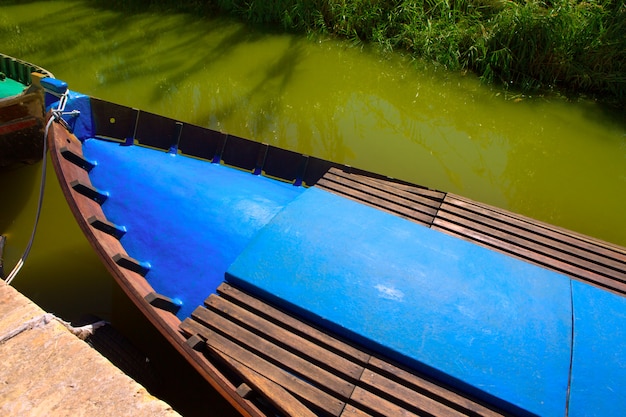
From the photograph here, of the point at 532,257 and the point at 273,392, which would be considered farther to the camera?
the point at 532,257

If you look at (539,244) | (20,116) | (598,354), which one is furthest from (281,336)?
(20,116)

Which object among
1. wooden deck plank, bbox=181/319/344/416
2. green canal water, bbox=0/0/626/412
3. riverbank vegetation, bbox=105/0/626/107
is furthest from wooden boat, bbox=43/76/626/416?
riverbank vegetation, bbox=105/0/626/107

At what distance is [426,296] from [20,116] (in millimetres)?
4474

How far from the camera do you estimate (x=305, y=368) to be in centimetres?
270

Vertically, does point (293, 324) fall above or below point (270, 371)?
above

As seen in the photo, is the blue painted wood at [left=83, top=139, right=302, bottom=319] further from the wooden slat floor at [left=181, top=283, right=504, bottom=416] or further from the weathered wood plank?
the weathered wood plank

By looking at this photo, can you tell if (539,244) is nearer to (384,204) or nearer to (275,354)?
(384,204)

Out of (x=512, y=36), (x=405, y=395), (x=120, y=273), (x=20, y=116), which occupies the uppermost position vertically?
(x=512, y=36)

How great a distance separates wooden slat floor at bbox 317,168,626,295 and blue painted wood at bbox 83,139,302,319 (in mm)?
686

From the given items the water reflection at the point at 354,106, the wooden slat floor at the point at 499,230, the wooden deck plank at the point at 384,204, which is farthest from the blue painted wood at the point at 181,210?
the water reflection at the point at 354,106

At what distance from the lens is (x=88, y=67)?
7648 mm

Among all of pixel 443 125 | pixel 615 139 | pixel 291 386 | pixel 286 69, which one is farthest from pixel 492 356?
pixel 286 69

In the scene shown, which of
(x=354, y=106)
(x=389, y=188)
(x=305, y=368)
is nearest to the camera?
(x=305, y=368)

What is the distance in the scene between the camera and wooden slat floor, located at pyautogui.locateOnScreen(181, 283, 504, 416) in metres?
2.54
